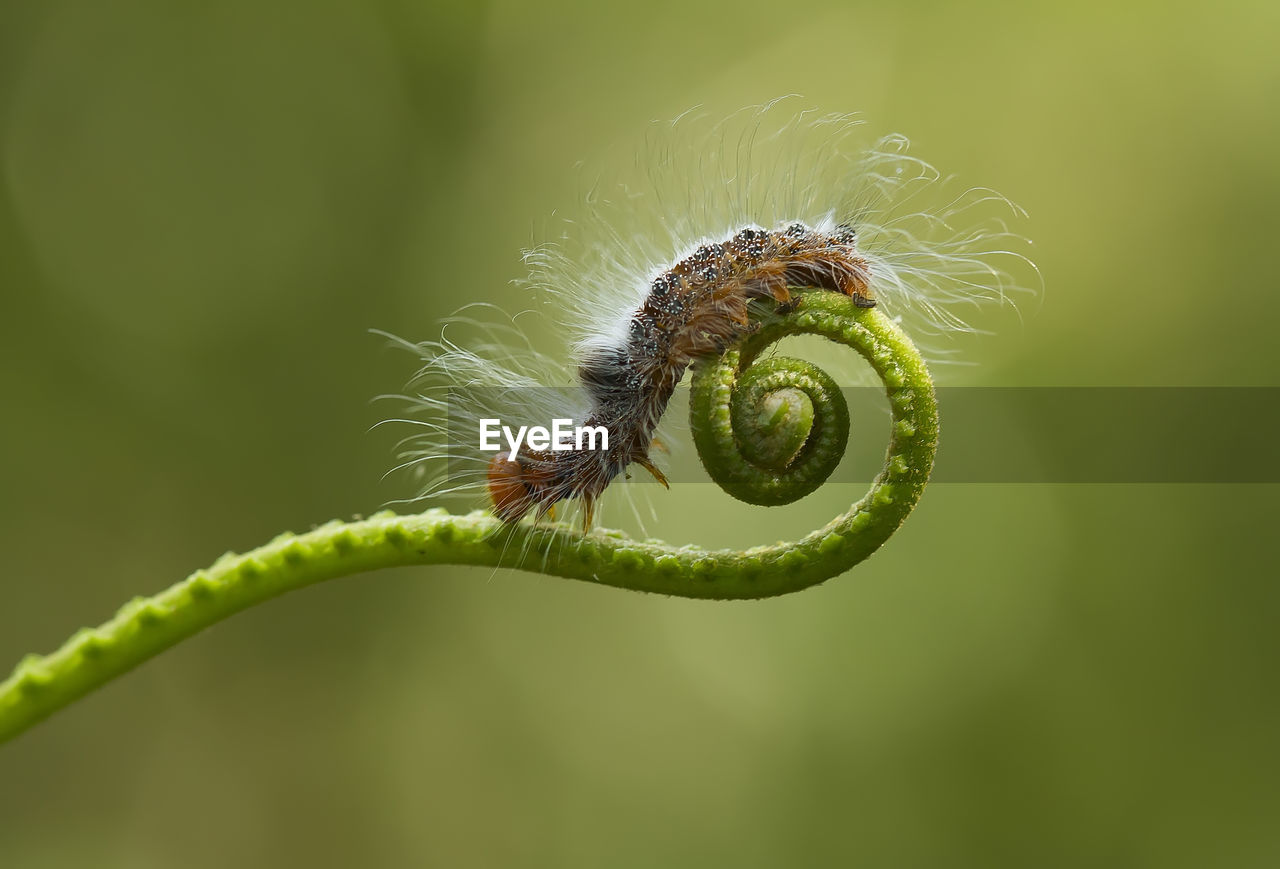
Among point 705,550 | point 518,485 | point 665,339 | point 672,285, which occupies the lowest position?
point 705,550

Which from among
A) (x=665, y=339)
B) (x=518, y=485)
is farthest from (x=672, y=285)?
(x=518, y=485)

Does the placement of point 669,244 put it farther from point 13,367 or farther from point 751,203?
point 13,367

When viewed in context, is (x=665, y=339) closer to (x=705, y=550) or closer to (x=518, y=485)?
(x=518, y=485)

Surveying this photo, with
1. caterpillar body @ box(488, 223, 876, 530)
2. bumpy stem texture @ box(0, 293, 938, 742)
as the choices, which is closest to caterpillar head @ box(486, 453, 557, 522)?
caterpillar body @ box(488, 223, 876, 530)

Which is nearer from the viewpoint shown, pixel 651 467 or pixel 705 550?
pixel 705 550

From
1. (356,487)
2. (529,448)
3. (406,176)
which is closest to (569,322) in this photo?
(529,448)

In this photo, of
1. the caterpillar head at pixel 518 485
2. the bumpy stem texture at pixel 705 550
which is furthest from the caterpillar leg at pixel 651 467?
the bumpy stem texture at pixel 705 550

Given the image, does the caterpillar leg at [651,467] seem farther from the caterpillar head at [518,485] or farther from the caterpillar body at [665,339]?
the caterpillar head at [518,485]

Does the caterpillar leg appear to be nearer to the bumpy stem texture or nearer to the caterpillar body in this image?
the caterpillar body
